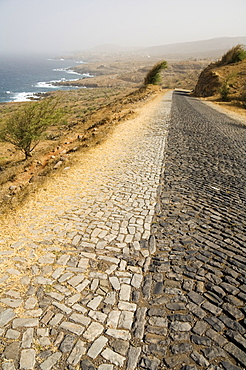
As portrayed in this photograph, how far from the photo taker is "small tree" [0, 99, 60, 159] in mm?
11998

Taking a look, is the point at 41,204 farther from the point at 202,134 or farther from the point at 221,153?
the point at 202,134

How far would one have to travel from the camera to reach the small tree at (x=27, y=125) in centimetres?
1200

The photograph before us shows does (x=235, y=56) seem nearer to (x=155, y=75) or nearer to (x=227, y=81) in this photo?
(x=227, y=81)

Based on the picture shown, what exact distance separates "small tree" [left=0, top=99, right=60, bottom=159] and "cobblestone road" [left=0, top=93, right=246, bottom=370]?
21.6 feet

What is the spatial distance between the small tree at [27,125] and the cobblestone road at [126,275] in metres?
6.58

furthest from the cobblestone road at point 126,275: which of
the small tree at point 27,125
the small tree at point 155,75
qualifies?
the small tree at point 155,75

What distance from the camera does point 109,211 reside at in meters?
5.15

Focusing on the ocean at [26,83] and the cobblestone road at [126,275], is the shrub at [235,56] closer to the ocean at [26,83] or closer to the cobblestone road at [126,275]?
the cobblestone road at [126,275]

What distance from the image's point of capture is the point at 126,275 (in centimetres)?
349

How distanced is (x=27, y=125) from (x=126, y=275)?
1078 cm

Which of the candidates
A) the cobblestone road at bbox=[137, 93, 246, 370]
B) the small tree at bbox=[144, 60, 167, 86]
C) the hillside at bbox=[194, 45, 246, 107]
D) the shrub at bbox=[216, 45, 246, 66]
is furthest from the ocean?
the cobblestone road at bbox=[137, 93, 246, 370]

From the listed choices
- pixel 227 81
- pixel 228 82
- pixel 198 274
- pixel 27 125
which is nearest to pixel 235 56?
pixel 228 82

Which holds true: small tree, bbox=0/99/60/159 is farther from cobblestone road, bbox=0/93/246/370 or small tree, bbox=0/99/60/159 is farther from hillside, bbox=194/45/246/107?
hillside, bbox=194/45/246/107

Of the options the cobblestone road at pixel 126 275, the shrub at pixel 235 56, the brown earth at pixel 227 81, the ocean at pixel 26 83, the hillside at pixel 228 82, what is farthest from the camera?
the ocean at pixel 26 83
